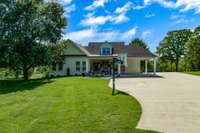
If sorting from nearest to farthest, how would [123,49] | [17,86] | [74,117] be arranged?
[74,117]
[17,86]
[123,49]

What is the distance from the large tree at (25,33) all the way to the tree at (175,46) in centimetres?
3845

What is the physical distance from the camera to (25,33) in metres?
27.6

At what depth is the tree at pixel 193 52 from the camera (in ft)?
186

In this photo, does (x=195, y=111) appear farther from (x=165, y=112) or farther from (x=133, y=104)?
(x=133, y=104)

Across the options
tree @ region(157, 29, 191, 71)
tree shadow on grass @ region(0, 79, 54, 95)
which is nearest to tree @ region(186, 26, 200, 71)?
tree @ region(157, 29, 191, 71)

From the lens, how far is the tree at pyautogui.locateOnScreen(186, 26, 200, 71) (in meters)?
56.6

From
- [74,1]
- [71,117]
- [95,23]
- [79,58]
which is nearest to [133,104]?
[71,117]

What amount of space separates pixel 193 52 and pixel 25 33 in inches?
1509

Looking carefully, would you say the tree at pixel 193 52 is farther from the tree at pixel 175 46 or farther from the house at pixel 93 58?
the house at pixel 93 58

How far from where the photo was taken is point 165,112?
965 cm

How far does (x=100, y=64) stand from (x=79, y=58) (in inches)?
119

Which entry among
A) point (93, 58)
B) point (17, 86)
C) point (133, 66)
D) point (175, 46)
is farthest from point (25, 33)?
point (175, 46)

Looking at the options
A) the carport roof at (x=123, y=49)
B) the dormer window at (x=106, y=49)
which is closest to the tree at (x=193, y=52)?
the carport roof at (x=123, y=49)

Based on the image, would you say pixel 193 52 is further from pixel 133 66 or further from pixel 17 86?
pixel 17 86
